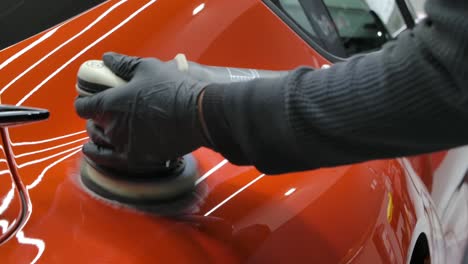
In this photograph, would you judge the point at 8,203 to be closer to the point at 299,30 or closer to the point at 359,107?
the point at 359,107

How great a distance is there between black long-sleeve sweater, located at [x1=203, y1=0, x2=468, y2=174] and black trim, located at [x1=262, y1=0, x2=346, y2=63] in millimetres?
455

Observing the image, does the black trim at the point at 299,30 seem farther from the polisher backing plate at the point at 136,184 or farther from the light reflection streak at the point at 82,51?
the polisher backing plate at the point at 136,184

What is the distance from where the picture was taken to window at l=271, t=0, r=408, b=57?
1312mm

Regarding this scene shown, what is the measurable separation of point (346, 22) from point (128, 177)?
85 centimetres

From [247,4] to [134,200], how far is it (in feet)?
1.53

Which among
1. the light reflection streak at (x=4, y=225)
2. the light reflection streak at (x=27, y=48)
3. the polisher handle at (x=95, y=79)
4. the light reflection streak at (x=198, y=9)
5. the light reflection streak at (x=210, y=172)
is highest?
the light reflection streak at (x=27, y=48)

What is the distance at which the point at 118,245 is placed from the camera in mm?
725

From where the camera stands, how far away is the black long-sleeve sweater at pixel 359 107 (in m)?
0.63

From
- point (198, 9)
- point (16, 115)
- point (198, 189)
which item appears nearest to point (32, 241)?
point (16, 115)

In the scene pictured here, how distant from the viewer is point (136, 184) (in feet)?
2.69

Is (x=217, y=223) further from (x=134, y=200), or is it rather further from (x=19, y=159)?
(x=19, y=159)

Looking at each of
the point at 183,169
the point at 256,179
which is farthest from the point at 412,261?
the point at 183,169

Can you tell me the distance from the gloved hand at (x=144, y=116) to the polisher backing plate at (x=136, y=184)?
1 centimetres

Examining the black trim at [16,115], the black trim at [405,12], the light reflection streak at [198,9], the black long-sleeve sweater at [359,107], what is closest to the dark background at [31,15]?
the light reflection streak at [198,9]
